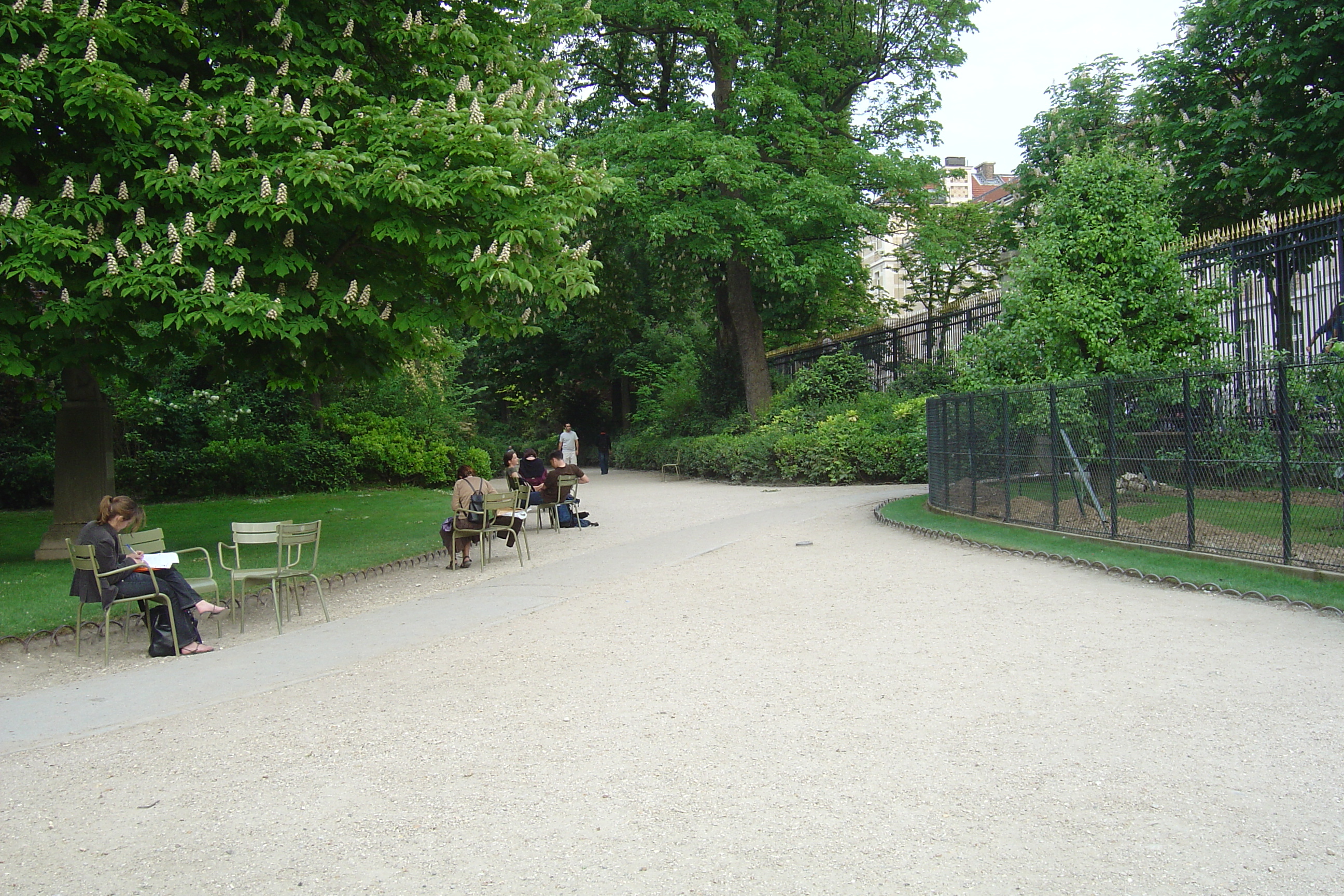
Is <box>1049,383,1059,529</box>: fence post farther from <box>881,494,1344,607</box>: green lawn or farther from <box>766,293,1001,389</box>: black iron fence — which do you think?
<box>766,293,1001,389</box>: black iron fence

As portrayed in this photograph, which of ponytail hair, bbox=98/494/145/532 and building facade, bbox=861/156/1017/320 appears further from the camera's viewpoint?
building facade, bbox=861/156/1017/320

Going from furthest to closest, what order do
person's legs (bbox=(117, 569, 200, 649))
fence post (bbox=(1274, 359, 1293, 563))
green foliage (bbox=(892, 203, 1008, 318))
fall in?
green foliage (bbox=(892, 203, 1008, 318))
fence post (bbox=(1274, 359, 1293, 563))
person's legs (bbox=(117, 569, 200, 649))

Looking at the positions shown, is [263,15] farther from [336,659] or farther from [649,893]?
[649,893]

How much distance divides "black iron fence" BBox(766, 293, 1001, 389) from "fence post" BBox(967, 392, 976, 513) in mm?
7302

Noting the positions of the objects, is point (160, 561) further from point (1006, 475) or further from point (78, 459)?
point (1006, 475)

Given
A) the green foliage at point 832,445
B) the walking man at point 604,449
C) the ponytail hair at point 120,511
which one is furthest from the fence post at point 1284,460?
the walking man at point 604,449

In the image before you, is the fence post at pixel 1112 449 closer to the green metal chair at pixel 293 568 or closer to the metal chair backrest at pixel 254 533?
the green metal chair at pixel 293 568

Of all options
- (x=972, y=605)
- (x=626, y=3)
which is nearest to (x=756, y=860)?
(x=972, y=605)

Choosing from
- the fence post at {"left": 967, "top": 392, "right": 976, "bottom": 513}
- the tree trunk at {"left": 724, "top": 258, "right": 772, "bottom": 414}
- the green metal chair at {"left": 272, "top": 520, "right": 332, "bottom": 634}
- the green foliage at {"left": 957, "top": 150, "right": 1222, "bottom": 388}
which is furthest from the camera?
the tree trunk at {"left": 724, "top": 258, "right": 772, "bottom": 414}

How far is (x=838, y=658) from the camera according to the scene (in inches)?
296

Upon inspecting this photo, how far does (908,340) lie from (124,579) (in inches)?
894

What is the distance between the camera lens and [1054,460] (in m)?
13.5

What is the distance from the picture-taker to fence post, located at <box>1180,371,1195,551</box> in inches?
417

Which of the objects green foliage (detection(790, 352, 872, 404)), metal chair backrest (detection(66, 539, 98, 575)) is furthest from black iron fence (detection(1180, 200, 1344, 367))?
metal chair backrest (detection(66, 539, 98, 575))
